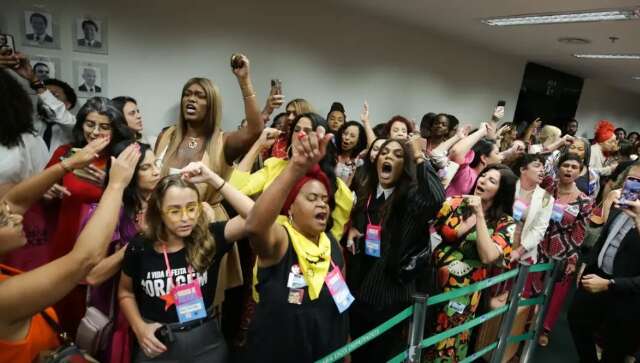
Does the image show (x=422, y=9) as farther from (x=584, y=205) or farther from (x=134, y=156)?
(x=134, y=156)

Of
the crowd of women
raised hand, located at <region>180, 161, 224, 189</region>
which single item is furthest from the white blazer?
raised hand, located at <region>180, 161, 224, 189</region>

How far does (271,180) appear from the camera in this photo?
6.81 ft

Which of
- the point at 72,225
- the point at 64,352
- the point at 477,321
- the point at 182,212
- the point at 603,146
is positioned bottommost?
the point at 477,321

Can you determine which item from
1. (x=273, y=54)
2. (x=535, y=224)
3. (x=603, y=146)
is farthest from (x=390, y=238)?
(x=603, y=146)

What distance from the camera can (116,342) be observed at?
143 centimetres

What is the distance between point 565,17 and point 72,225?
5.52 meters

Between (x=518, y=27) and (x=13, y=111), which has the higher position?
(x=518, y=27)

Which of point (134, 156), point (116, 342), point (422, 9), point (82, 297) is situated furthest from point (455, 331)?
point (422, 9)

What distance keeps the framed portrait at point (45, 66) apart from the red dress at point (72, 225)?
2.24m

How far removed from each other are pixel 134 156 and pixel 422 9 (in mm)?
4817

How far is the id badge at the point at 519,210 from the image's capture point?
2416 millimetres

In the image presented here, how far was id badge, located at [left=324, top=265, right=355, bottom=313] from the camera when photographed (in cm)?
139

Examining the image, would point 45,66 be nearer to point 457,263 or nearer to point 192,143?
point 192,143

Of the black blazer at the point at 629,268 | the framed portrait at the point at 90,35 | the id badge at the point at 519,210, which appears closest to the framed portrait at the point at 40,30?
the framed portrait at the point at 90,35
